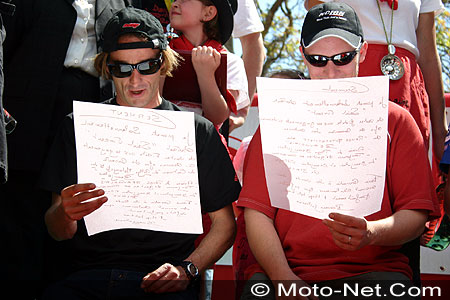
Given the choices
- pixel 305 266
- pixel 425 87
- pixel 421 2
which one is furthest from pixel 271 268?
pixel 421 2

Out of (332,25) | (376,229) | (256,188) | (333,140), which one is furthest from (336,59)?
(376,229)

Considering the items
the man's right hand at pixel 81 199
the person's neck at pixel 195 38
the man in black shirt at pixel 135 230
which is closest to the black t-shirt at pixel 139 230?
the man in black shirt at pixel 135 230

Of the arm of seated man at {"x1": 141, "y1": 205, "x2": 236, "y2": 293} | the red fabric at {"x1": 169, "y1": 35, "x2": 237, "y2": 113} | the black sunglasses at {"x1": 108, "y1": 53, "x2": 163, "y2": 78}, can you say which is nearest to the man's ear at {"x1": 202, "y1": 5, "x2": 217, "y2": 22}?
the red fabric at {"x1": 169, "y1": 35, "x2": 237, "y2": 113}

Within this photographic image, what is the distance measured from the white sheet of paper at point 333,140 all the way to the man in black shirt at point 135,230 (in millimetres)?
524

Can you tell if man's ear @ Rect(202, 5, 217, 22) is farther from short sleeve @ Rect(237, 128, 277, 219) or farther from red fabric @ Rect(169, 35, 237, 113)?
short sleeve @ Rect(237, 128, 277, 219)

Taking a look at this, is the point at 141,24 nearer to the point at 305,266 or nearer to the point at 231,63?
the point at 231,63

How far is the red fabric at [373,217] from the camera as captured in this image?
2594mm

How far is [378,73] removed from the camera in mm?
3400

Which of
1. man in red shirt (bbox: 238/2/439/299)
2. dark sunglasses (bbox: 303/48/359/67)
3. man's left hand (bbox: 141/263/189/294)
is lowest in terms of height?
man's left hand (bbox: 141/263/189/294)

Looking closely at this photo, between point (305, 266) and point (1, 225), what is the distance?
156 centimetres

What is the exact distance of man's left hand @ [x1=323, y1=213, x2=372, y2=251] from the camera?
236cm

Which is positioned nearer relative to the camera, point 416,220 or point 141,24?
point 416,220

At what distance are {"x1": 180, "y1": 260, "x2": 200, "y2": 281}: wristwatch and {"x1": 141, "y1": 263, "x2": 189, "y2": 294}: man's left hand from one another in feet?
0.12

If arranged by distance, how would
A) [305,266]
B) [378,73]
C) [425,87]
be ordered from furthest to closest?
[425,87] → [378,73] → [305,266]
